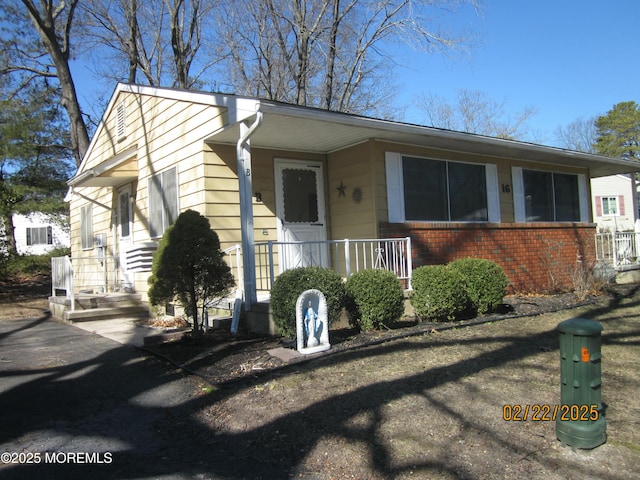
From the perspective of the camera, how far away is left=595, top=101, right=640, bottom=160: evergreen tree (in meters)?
39.3

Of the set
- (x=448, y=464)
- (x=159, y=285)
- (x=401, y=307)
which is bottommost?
(x=448, y=464)

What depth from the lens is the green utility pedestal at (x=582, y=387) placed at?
134 inches

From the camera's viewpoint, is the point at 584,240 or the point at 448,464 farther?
the point at 584,240

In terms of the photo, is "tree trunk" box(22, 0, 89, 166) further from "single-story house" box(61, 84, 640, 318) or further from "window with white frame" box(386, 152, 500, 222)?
"window with white frame" box(386, 152, 500, 222)

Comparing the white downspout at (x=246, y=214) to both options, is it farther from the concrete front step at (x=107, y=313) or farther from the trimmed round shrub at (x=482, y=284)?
the concrete front step at (x=107, y=313)

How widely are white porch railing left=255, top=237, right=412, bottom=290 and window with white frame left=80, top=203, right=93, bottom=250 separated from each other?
7.36 m

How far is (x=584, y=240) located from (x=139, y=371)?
10.7 metres

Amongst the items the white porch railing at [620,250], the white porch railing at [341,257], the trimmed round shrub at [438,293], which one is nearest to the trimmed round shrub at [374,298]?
the trimmed round shrub at [438,293]

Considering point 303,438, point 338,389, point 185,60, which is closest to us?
point 303,438

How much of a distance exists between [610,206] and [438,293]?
91.5 ft

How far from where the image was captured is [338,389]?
15.1 feet

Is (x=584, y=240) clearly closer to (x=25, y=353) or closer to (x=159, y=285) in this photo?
(x=159, y=285)

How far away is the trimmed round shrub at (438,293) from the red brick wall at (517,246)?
5.21 feet

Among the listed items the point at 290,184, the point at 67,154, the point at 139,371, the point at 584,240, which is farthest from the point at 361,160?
the point at 67,154
